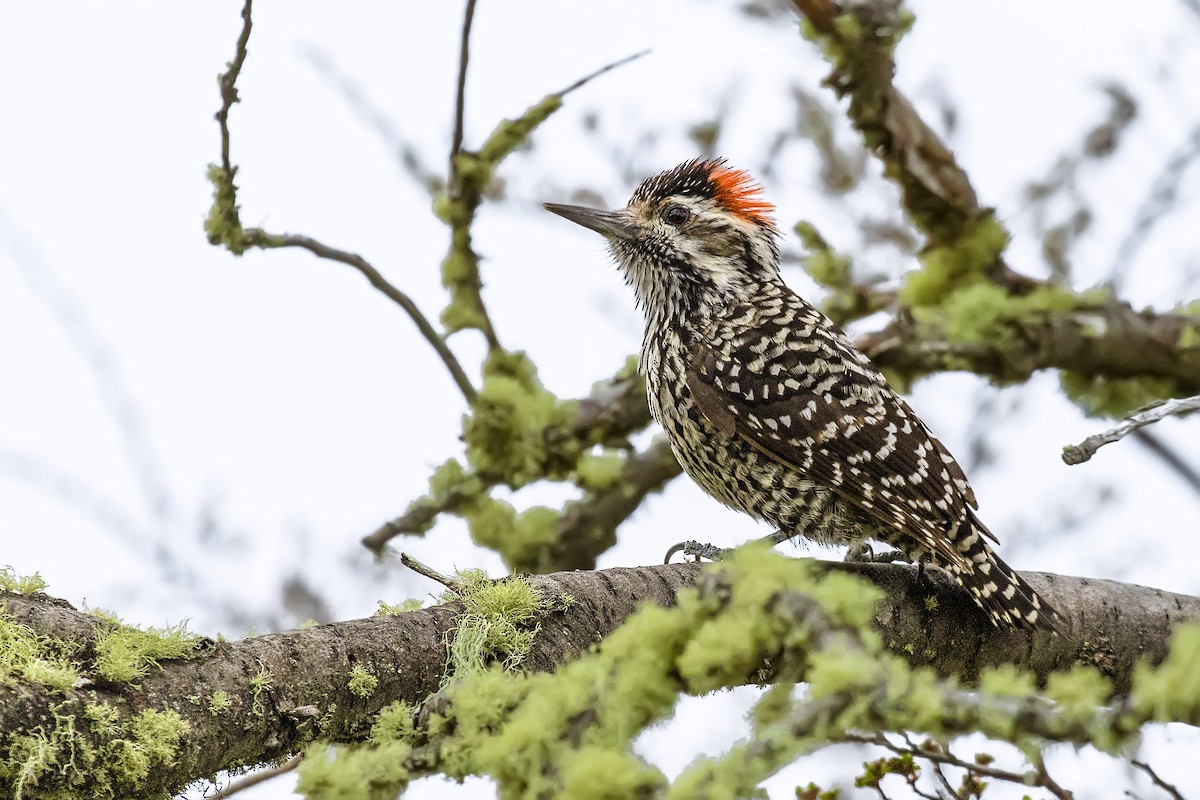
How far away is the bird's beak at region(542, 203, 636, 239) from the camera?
4613 millimetres

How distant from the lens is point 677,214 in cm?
459

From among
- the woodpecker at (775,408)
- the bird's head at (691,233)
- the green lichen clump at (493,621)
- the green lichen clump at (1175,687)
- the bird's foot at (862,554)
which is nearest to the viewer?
the green lichen clump at (1175,687)

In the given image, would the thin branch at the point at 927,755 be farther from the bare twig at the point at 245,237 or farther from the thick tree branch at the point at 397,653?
the bare twig at the point at 245,237

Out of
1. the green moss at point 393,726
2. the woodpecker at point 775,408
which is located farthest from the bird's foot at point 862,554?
the green moss at point 393,726

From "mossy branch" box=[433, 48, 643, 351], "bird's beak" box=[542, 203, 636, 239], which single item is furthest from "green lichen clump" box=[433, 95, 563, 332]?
"bird's beak" box=[542, 203, 636, 239]

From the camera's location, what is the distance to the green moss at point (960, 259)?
4.25 m

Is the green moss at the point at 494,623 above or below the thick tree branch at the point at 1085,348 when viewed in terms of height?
below

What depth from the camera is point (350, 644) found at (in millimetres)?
2400

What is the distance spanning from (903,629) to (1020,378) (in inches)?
50.8

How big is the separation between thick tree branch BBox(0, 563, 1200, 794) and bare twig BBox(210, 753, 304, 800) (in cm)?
10

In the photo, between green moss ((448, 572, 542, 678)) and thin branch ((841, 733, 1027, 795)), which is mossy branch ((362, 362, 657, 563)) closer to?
green moss ((448, 572, 542, 678))

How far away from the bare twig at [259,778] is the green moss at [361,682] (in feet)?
0.51

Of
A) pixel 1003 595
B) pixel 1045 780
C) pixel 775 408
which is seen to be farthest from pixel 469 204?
pixel 1045 780

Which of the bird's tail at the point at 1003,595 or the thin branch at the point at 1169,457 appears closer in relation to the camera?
the bird's tail at the point at 1003,595
